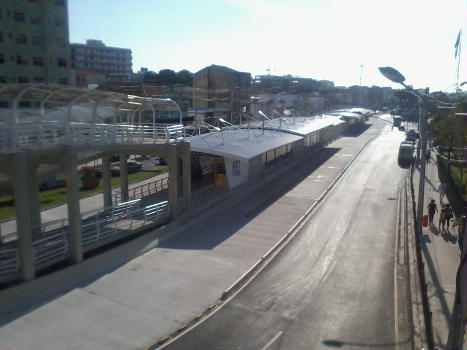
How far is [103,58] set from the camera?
9894cm

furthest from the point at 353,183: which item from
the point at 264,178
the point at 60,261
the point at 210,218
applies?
the point at 60,261

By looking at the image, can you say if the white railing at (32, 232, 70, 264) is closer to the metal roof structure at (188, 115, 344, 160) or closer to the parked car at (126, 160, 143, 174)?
the metal roof structure at (188, 115, 344, 160)

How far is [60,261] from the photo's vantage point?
11.6m

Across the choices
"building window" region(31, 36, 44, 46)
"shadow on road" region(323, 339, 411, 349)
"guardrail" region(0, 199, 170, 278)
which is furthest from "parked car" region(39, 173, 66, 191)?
"shadow on road" region(323, 339, 411, 349)

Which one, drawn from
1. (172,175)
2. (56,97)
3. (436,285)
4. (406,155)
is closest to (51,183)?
(172,175)

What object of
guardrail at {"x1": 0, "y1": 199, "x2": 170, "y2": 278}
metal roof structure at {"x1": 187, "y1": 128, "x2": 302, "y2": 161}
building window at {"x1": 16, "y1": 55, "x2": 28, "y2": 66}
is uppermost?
building window at {"x1": 16, "y1": 55, "x2": 28, "y2": 66}

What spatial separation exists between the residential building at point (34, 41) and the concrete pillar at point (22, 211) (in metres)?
26.9

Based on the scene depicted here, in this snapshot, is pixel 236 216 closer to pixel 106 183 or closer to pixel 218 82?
pixel 106 183

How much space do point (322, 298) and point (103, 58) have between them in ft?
328

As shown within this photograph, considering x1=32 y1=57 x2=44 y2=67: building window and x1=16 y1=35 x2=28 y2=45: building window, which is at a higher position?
x1=16 y1=35 x2=28 y2=45: building window

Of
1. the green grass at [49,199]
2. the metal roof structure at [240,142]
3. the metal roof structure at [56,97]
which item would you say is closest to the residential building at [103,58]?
the metal roof structure at [240,142]

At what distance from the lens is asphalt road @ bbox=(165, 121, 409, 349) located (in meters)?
8.56

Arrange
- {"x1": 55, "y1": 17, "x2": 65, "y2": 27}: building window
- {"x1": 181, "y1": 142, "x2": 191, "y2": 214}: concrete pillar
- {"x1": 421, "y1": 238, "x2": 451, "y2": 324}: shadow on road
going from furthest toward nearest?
1. {"x1": 55, "y1": 17, "x2": 65, "y2": 27}: building window
2. {"x1": 181, "y1": 142, "x2": 191, "y2": 214}: concrete pillar
3. {"x1": 421, "y1": 238, "x2": 451, "y2": 324}: shadow on road

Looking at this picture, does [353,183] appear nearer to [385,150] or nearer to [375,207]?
[375,207]
